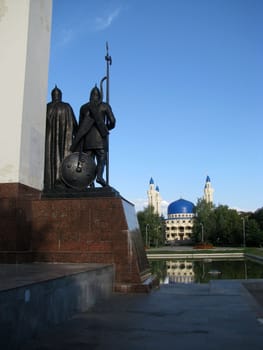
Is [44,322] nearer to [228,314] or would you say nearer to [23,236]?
[228,314]

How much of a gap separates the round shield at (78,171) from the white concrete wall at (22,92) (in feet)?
2.45

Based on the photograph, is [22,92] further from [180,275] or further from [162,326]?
[180,275]

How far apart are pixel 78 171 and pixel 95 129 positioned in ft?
3.31

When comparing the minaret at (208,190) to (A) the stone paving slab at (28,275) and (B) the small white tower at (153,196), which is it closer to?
(B) the small white tower at (153,196)

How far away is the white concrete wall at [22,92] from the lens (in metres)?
7.61

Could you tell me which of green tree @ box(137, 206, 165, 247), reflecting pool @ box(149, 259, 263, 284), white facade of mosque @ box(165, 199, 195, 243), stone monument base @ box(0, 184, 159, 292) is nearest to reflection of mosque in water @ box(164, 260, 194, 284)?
reflecting pool @ box(149, 259, 263, 284)

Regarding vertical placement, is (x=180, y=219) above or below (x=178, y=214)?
below

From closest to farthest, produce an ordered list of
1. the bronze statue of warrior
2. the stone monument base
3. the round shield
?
the stone monument base, the round shield, the bronze statue of warrior

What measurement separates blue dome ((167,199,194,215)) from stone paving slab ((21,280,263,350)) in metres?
75.6

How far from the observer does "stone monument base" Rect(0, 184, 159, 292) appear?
6742 millimetres

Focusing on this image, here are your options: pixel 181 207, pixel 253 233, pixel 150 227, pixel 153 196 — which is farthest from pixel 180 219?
pixel 253 233

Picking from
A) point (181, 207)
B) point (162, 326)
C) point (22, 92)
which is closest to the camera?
point (162, 326)

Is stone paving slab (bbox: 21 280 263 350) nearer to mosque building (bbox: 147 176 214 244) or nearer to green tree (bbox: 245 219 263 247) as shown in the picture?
green tree (bbox: 245 219 263 247)

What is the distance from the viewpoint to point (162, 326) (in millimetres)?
3896
